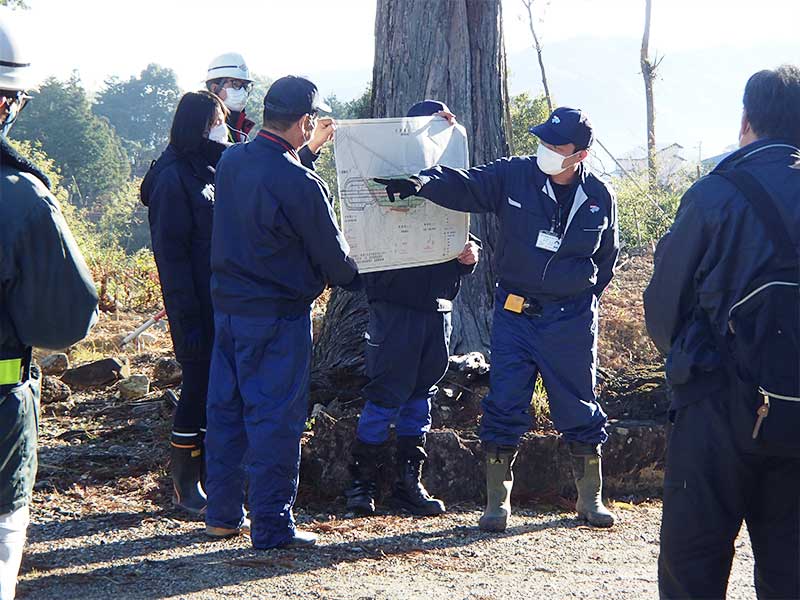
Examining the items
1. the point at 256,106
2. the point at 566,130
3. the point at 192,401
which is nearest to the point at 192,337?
the point at 192,401

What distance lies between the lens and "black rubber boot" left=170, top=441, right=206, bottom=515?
199 inches

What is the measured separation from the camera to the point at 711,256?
302 cm

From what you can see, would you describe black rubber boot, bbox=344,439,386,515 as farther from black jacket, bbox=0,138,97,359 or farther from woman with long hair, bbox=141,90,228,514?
black jacket, bbox=0,138,97,359

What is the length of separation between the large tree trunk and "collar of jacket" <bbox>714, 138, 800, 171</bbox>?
354 centimetres

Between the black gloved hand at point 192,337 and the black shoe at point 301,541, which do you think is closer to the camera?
the black shoe at point 301,541

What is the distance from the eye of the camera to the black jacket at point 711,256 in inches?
116

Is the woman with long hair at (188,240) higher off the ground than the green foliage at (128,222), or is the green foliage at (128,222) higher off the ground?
the green foliage at (128,222)

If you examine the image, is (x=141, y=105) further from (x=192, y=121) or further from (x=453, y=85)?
(x=192, y=121)

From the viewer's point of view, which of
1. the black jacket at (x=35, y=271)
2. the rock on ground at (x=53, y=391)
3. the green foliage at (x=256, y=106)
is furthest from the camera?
the rock on ground at (x=53, y=391)

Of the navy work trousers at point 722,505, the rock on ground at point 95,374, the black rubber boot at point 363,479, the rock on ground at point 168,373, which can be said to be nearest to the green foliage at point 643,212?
the rock on ground at point 168,373

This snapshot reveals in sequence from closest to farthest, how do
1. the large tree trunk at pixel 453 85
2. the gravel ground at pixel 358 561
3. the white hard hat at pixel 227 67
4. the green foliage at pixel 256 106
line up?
the gravel ground at pixel 358 561, the white hard hat at pixel 227 67, the green foliage at pixel 256 106, the large tree trunk at pixel 453 85

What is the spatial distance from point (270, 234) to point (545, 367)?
160 cm

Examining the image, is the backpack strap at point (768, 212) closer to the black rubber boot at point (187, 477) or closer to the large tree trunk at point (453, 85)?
the black rubber boot at point (187, 477)

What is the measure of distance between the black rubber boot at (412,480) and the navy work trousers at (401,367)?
0.06 metres
